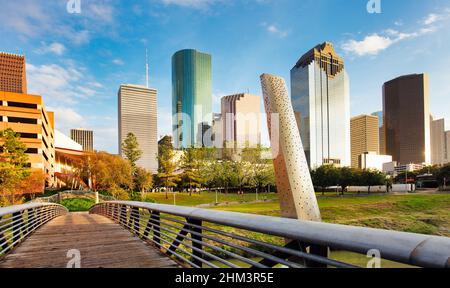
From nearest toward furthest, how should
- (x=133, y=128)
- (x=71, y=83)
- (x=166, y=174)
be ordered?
(x=71, y=83), (x=166, y=174), (x=133, y=128)

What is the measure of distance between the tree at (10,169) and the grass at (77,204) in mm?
5320

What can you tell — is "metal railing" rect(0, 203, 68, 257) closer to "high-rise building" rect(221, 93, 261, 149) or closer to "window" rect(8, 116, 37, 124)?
"window" rect(8, 116, 37, 124)

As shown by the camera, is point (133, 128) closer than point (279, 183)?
No

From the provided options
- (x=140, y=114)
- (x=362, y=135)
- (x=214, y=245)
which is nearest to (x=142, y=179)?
(x=214, y=245)

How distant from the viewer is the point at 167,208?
6.02m

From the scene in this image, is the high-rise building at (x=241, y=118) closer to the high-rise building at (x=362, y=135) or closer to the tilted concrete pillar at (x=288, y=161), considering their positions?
the tilted concrete pillar at (x=288, y=161)

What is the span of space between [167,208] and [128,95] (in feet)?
333

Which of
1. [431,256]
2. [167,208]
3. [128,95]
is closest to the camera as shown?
[431,256]

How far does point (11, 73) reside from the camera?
322 ft

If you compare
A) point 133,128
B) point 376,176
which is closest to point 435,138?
point 376,176

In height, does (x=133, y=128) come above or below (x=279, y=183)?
above

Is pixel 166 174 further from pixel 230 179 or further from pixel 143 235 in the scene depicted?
pixel 143 235

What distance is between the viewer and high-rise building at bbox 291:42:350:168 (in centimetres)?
4797

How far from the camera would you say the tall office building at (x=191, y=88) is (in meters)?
110
